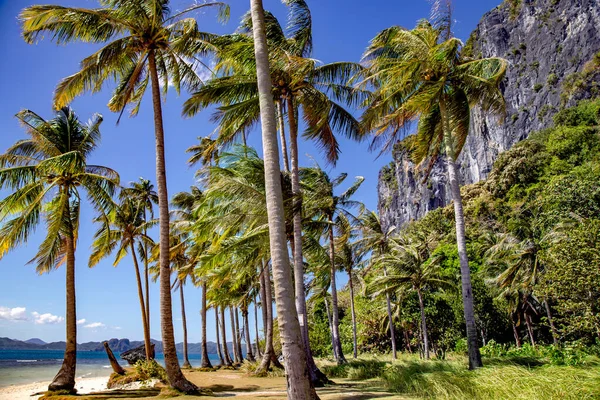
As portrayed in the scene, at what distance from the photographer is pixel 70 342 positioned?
46.1 feet

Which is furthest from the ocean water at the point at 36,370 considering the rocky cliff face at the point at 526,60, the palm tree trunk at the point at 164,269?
the rocky cliff face at the point at 526,60

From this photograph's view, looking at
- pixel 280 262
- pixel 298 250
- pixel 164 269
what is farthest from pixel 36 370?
pixel 280 262

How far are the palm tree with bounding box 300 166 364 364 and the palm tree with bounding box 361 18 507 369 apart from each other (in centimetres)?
402

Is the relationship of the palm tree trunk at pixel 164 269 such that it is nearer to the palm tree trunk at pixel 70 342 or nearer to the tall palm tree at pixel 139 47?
the tall palm tree at pixel 139 47

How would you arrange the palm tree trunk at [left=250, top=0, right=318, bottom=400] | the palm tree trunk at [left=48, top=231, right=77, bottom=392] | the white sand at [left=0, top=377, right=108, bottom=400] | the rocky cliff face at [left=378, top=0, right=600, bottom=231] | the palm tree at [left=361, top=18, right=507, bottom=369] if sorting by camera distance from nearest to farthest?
1. the palm tree trunk at [left=250, top=0, right=318, bottom=400]
2. the palm tree at [left=361, top=18, right=507, bottom=369]
3. the palm tree trunk at [left=48, top=231, right=77, bottom=392]
4. the white sand at [left=0, top=377, right=108, bottom=400]
5. the rocky cliff face at [left=378, top=0, right=600, bottom=231]

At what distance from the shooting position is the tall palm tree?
1177cm

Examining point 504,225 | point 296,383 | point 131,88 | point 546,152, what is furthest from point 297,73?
point 546,152

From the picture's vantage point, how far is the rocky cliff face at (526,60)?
68.8m

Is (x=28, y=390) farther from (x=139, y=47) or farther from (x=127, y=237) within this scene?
(x=139, y=47)

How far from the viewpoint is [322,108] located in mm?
13922

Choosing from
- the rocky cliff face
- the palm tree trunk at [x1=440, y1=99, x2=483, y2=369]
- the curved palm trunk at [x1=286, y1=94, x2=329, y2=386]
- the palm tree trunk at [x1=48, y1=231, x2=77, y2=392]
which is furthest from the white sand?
the rocky cliff face

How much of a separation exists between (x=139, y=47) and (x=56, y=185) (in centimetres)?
577

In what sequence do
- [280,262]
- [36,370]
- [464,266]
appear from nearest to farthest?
[280,262], [464,266], [36,370]

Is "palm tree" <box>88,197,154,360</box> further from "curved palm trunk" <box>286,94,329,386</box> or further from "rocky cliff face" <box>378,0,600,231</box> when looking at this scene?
"rocky cliff face" <box>378,0,600,231</box>
